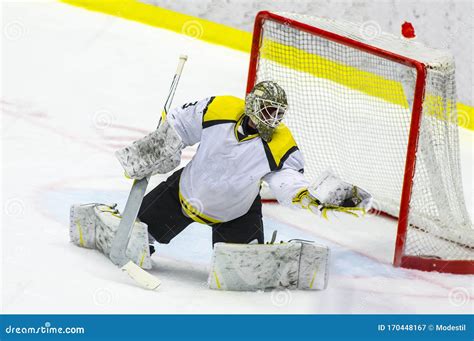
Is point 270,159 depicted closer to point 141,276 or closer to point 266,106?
point 266,106

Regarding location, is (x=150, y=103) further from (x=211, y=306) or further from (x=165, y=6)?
(x=211, y=306)

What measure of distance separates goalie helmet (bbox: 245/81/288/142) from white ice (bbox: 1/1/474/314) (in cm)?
51

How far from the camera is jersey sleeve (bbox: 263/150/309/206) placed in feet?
10.6

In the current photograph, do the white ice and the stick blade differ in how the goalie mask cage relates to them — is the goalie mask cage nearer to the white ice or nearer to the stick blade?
the white ice

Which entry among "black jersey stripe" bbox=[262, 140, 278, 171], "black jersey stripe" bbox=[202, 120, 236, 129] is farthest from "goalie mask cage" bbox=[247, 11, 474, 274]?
"black jersey stripe" bbox=[202, 120, 236, 129]

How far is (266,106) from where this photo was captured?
127 inches

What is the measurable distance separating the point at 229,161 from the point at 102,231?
465 mm

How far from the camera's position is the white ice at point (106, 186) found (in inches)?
124

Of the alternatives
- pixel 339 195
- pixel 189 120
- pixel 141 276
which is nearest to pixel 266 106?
pixel 189 120

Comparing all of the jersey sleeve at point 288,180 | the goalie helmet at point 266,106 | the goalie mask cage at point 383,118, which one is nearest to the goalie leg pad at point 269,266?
the jersey sleeve at point 288,180

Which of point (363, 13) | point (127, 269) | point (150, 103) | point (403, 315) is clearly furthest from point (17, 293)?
point (363, 13)

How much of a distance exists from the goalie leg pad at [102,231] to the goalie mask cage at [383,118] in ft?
3.11

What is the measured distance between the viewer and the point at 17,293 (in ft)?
10.00

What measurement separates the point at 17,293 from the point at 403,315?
1.13m
